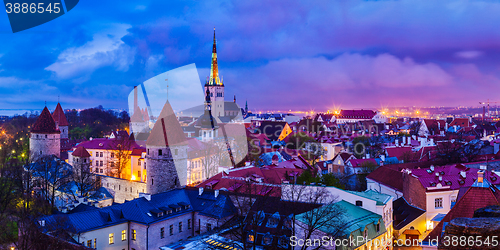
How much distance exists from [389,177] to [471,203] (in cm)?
1135

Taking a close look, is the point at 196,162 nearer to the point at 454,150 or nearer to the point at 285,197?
the point at 285,197

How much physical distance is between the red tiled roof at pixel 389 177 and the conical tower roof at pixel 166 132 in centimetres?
1400

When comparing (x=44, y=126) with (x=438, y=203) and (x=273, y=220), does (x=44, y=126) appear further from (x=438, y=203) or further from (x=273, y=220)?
(x=438, y=203)

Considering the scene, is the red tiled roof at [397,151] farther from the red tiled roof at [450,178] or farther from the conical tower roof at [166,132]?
the conical tower roof at [166,132]

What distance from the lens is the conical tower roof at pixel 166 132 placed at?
2438 centimetres

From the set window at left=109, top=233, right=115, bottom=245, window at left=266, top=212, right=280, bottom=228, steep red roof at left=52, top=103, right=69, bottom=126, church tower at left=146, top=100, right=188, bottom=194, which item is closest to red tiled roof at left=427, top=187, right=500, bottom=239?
window at left=266, top=212, right=280, bottom=228

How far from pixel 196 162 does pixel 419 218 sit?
68.6ft

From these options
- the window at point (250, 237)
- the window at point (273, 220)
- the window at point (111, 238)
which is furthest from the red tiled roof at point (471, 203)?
the window at point (111, 238)

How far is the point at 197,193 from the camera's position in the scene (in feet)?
74.2

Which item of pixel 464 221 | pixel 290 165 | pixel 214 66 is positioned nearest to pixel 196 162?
pixel 290 165

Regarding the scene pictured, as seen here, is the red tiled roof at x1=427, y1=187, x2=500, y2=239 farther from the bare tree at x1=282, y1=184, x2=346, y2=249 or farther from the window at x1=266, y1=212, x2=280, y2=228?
the window at x1=266, y1=212, x2=280, y2=228

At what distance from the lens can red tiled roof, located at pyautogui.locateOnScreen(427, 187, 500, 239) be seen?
14617 millimetres

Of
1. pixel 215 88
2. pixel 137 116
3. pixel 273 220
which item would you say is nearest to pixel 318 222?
pixel 273 220

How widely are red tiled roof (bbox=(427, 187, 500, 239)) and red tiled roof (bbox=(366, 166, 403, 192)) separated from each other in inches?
373
